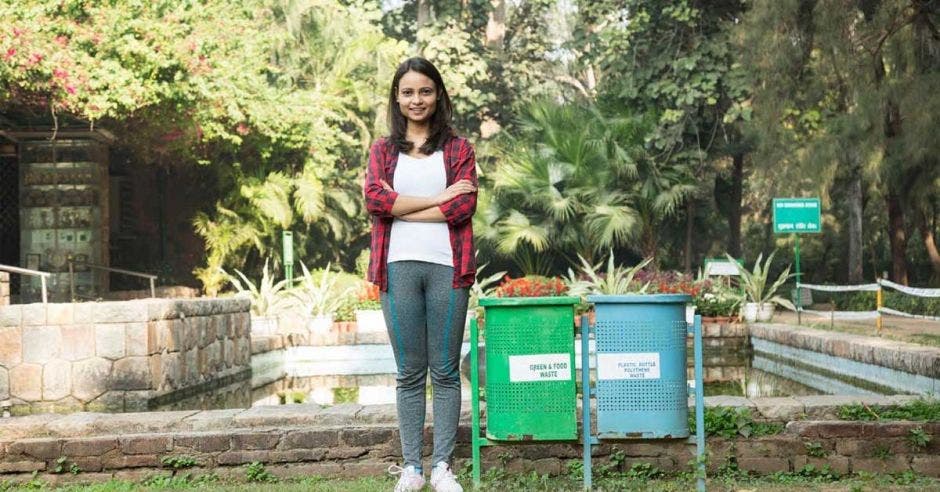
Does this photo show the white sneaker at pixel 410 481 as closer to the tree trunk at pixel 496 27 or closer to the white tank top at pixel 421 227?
the white tank top at pixel 421 227

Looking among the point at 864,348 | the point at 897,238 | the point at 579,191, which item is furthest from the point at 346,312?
the point at 897,238

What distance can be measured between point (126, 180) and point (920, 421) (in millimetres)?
17795

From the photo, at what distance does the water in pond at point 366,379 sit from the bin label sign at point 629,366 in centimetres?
357

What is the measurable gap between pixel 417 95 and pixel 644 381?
1.46m

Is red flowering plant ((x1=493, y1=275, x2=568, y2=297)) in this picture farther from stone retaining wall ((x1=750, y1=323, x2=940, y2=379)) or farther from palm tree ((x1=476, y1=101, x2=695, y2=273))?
palm tree ((x1=476, y1=101, x2=695, y2=273))

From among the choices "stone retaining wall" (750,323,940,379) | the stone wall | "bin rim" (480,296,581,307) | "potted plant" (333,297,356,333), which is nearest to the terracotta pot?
"stone retaining wall" (750,323,940,379)

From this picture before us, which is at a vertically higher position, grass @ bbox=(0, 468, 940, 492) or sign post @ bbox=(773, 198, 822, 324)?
sign post @ bbox=(773, 198, 822, 324)

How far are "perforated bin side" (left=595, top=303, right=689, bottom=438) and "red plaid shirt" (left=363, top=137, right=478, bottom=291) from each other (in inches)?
23.4

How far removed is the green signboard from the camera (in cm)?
1734

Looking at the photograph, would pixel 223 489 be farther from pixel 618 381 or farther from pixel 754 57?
pixel 754 57

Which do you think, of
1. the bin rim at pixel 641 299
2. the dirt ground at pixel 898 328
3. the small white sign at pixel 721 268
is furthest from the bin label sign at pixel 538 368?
the small white sign at pixel 721 268

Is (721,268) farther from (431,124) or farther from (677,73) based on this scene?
(431,124)

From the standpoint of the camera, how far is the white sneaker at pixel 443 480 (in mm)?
4426

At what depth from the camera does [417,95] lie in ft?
14.9
